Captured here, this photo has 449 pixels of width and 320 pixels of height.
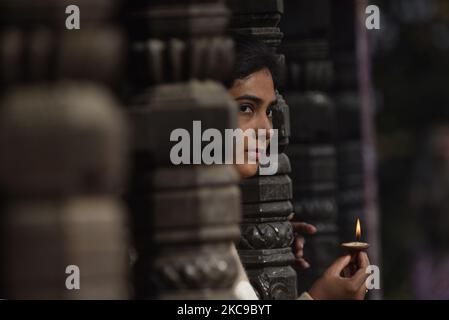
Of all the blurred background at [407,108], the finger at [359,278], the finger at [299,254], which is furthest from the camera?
the blurred background at [407,108]

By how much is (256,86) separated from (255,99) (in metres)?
0.07

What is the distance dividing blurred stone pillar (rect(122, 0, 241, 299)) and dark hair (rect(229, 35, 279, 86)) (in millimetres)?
1621

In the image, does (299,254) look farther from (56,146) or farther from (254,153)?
(56,146)

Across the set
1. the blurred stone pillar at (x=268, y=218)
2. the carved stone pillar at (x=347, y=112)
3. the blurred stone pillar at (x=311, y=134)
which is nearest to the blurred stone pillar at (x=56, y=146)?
the blurred stone pillar at (x=268, y=218)

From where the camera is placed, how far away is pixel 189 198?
6.04m

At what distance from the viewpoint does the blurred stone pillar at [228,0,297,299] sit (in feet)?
27.2

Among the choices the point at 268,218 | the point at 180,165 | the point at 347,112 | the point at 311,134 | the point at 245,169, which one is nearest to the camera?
the point at 180,165

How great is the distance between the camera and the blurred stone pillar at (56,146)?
480 cm

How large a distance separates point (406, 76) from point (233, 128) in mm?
17211

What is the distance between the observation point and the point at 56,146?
4.80 meters

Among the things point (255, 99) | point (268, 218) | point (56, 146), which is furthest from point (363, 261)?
point (56, 146)

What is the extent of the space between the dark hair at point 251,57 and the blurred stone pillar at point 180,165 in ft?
5.32

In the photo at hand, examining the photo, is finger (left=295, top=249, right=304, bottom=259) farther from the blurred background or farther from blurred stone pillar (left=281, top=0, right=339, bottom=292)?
the blurred background

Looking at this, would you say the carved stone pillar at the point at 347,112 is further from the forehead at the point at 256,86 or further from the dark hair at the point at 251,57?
the forehead at the point at 256,86
